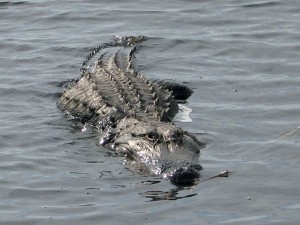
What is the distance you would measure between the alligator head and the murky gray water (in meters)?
0.16

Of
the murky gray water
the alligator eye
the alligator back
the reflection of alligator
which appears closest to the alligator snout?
the reflection of alligator

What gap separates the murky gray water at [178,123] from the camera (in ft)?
29.8

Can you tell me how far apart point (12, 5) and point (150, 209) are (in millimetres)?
10522

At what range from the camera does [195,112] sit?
12.1 meters

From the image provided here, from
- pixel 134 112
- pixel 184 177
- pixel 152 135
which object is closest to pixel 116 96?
pixel 134 112

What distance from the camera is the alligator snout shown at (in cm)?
954

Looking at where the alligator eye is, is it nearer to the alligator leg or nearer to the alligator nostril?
the alligator nostril

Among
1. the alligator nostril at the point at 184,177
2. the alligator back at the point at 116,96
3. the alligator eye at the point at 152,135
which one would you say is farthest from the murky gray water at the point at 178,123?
the alligator eye at the point at 152,135

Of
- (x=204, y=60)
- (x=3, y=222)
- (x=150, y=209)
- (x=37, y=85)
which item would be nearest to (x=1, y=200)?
(x=3, y=222)

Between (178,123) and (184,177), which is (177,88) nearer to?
(178,123)

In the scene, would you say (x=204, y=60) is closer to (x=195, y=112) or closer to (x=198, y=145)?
(x=195, y=112)

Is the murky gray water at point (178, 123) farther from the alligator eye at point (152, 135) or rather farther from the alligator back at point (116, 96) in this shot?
the alligator eye at point (152, 135)

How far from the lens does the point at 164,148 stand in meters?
10.3

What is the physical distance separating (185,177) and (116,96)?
304 cm
